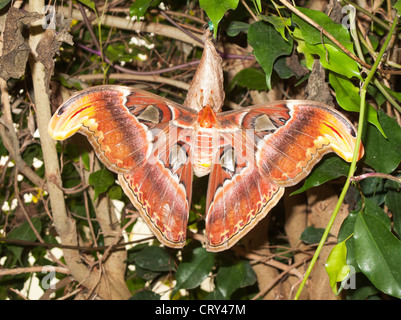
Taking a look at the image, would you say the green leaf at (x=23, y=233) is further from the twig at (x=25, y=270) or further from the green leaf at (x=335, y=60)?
the green leaf at (x=335, y=60)

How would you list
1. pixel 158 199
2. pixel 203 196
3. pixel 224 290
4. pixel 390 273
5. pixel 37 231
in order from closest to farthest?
1. pixel 390 273
2. pixel 158 199
3. pixel 224 290
4. pixel 37 231
5. pixel 203 196

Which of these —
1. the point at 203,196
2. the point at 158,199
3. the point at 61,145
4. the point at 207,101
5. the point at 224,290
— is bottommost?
the point at 224,290

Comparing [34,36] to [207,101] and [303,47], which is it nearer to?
[207,101]

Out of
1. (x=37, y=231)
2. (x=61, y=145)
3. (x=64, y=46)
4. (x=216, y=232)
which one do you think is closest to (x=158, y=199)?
(x=216, y=232)

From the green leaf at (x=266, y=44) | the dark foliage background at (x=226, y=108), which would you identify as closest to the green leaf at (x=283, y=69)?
the dark foliage background at (x=226, y=108)

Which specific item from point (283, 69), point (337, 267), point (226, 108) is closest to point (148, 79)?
point (226, 108)

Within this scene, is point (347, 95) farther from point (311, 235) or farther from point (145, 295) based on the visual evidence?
point (145, 295)

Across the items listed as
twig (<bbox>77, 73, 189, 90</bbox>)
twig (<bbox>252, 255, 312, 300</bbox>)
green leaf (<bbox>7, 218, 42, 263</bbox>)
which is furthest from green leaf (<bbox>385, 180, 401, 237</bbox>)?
green leaf (<bbox>7, 218, 42, 263</bbox>)
